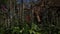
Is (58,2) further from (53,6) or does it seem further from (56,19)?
(56,19)

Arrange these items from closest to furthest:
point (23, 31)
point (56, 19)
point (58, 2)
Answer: point (23, 31), point (56, 19), point (58, 2)

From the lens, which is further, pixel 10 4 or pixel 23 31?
pixel 10 4

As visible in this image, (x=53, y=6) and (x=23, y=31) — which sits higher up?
(x=53, y=6)

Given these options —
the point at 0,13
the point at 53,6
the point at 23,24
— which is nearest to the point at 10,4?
the point at 0,13

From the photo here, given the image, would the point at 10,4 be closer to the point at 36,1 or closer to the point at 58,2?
the point at 36,1

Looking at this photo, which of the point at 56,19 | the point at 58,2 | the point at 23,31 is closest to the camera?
the point at 23,31

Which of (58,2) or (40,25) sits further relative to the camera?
(58,2)

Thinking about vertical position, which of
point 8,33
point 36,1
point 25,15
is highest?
point 36,1

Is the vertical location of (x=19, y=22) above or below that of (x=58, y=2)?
below

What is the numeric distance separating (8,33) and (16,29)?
0.21 meters

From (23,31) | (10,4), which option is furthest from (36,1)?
(23,31)

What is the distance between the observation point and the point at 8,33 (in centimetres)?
424

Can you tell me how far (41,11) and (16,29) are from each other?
73 cm

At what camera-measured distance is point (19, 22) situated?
4316 mm
